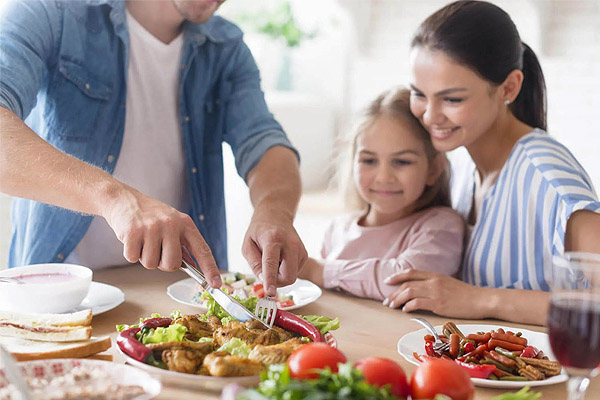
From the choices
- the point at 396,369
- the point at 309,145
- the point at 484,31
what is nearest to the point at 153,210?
the point at 396,369

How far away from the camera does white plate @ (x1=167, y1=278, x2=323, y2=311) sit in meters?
1.59

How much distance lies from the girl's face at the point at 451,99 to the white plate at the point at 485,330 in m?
0.66

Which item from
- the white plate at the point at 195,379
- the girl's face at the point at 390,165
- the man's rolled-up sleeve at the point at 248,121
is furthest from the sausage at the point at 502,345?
the man's rolled-up sleeve at the point at 248,121

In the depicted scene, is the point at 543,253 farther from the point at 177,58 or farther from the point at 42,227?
the point at 42,227

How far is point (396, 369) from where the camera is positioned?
875mm

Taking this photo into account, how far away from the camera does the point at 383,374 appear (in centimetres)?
85

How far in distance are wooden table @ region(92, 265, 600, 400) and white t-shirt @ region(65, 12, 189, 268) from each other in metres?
0.15

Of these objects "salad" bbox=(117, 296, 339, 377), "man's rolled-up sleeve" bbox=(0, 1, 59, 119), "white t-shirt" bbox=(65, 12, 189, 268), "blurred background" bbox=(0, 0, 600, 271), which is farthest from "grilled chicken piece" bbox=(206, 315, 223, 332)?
"blurred background" bbox=(0, 0, 600, 271)

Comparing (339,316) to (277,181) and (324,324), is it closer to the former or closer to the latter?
(324,324)

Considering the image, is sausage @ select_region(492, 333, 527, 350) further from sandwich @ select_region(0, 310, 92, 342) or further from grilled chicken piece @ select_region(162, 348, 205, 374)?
sandwich @ select_region(0, 310, 92, 342)

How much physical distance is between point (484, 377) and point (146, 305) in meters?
0.84

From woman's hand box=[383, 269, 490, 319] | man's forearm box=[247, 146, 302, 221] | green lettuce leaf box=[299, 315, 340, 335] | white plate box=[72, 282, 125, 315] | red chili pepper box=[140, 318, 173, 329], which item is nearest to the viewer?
red chili pepper box=[140, 318, 173, 329]

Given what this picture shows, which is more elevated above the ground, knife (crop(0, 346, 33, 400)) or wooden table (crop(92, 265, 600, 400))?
knife (crop(0, 346, 33, 400))

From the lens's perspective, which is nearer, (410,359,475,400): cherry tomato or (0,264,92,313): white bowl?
(410,359,475,400): cherry tomato
